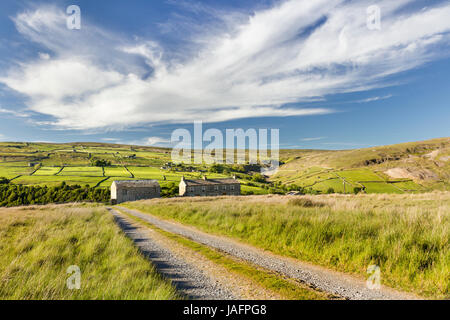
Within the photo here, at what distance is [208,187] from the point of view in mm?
82062

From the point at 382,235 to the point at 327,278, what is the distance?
2.88 metres

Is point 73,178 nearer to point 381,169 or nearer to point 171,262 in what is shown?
point 171,262

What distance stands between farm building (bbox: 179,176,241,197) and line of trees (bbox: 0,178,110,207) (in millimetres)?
26734

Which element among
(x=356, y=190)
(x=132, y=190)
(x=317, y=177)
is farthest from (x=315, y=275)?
(x=317, y=177)

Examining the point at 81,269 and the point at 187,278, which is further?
the point at 187,278

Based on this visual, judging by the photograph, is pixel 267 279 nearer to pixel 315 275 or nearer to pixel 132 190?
pixel 315 275

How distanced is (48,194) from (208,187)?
55397 millimetres

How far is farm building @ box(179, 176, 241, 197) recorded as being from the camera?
78.3 meters

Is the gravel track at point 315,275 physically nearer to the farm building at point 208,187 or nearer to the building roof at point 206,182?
the farm building at point 208,187

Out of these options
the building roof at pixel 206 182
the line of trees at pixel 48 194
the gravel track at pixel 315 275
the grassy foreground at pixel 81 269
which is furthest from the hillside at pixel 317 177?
the gravel track at pixel 315 275

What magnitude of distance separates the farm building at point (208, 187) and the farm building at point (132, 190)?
32.2 feet

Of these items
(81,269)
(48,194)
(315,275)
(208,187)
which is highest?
(81,269)

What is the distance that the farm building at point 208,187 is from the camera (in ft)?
257
